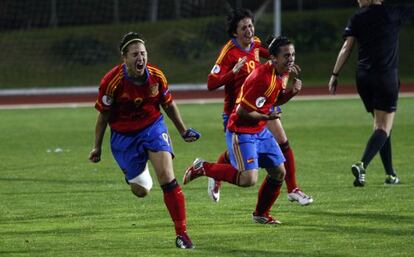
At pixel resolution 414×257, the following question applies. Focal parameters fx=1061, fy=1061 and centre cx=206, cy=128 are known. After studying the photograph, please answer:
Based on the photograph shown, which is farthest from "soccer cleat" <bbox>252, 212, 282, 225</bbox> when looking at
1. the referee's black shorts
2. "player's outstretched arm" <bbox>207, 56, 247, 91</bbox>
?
the referee's black shorts

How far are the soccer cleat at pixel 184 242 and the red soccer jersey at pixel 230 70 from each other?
92.6 inches

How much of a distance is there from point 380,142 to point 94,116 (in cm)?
1439

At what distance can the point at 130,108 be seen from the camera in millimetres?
9109

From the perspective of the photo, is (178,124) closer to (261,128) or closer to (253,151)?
(253,151)

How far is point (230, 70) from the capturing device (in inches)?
420

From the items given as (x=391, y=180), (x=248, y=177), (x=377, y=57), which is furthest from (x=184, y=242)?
(x=391, y=180)

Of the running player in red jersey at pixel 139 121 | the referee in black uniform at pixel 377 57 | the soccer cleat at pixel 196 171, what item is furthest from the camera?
the referee in black uniform at pixel 377 57

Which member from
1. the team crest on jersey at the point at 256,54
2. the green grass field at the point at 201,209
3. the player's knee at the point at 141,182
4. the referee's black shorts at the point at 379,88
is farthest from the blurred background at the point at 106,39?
the player's knee at the point at 141,182

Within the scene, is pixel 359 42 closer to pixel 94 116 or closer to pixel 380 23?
pixel 380 23

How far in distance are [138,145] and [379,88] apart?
3.86 meters

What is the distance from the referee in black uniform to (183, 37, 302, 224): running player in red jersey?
2437mm

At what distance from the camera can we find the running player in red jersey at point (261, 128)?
939 centimetres

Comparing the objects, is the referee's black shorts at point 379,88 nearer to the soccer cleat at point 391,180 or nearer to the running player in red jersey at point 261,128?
the soccer cleat at point 391,180

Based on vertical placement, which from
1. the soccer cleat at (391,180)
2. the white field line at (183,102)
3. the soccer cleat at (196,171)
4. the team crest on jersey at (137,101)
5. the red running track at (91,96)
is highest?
the team crest on jersey at (137,101)
